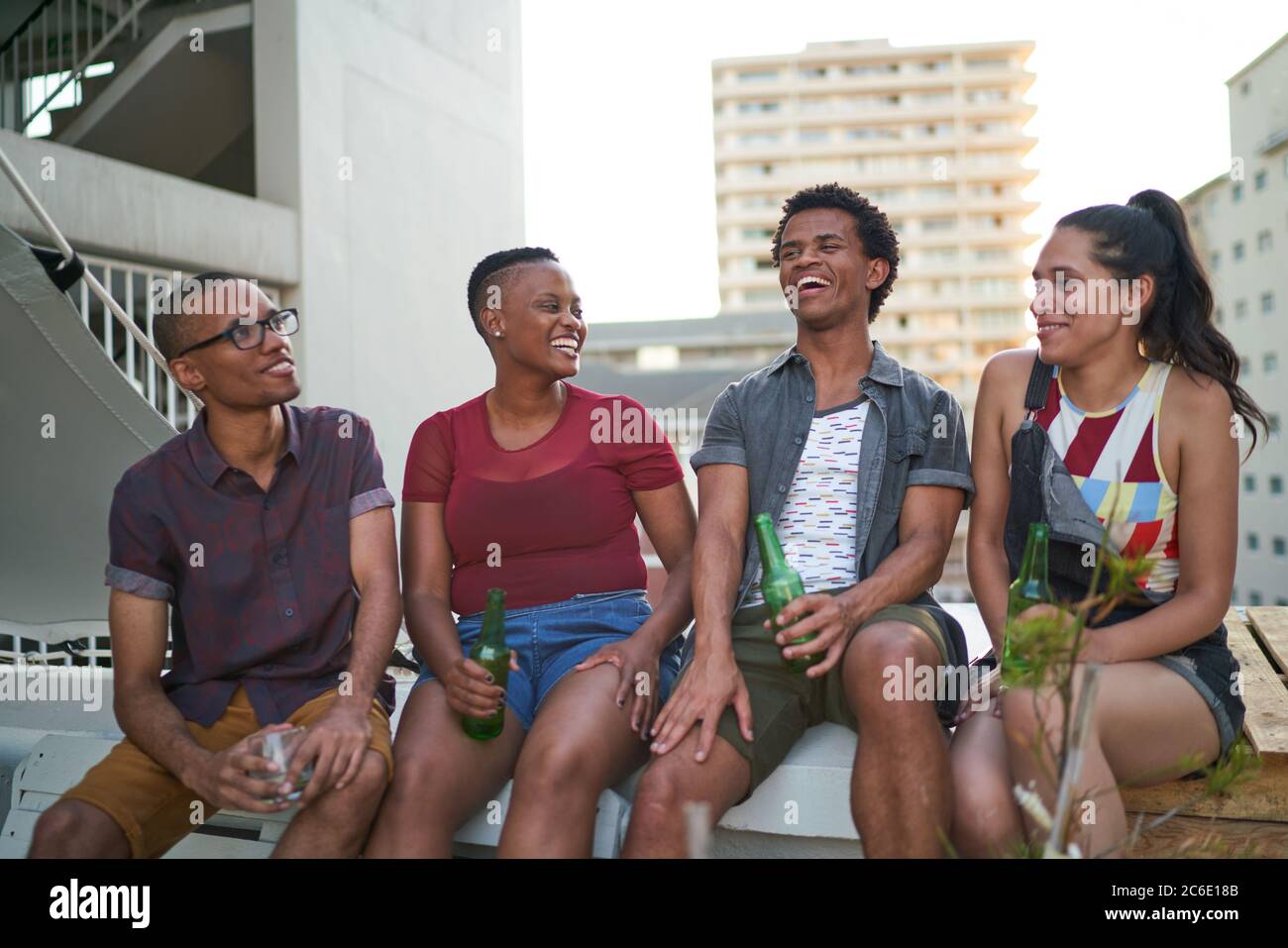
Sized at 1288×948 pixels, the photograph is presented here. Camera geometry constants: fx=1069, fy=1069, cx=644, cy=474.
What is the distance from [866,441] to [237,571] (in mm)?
1401

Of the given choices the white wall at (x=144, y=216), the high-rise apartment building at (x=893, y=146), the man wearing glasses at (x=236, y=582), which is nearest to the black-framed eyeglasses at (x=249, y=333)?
the man wearing glasses at (x=236, y=582)

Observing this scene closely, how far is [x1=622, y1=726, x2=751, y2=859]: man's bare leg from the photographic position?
74.2 inches

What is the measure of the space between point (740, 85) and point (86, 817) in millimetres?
75564

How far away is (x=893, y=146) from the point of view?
71.2 metres

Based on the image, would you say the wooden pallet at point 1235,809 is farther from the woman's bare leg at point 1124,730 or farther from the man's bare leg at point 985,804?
the man's bare leg at point 985,804

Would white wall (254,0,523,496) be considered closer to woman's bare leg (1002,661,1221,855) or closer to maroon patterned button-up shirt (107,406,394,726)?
maroon patterned button-up shirt (107,406,394,726)

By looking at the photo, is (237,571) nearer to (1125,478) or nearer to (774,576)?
(774,576)

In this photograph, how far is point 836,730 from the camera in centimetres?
232

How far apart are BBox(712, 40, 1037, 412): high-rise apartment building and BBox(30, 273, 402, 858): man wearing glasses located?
68724mm

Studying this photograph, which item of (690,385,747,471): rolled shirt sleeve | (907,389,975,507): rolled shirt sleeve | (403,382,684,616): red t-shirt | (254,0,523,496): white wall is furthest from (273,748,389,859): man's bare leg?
(254,0,523,496): white wall

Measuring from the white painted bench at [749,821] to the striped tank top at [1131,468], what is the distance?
71 cm

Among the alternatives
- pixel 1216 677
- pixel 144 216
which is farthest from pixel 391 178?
pixel 1216 677
